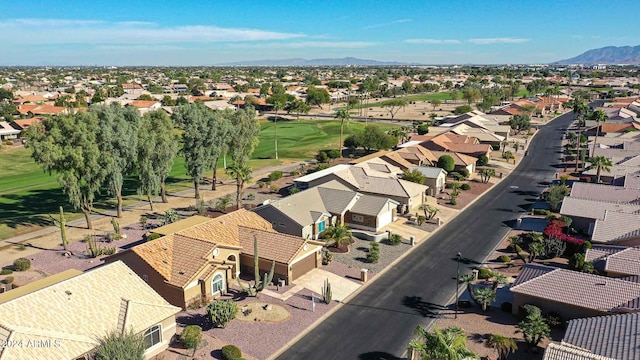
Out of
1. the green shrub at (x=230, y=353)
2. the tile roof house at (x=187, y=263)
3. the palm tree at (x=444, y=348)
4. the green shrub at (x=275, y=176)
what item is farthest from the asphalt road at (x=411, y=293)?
the green shrub at (x=275, y=176)

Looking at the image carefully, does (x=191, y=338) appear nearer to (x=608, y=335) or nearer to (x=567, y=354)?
(x=567, y=354)

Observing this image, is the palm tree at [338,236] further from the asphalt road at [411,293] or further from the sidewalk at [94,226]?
the sidewalk at [94,226]

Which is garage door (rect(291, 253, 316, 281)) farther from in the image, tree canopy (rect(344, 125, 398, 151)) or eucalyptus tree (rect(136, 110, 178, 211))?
tree canopy (rect(344, 125, 398, 151))

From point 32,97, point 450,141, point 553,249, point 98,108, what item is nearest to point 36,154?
point 98,108

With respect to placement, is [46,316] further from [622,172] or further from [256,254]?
[622,172]

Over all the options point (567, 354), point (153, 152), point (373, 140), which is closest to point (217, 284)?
point (153, 152)

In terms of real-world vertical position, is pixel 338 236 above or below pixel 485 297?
above
